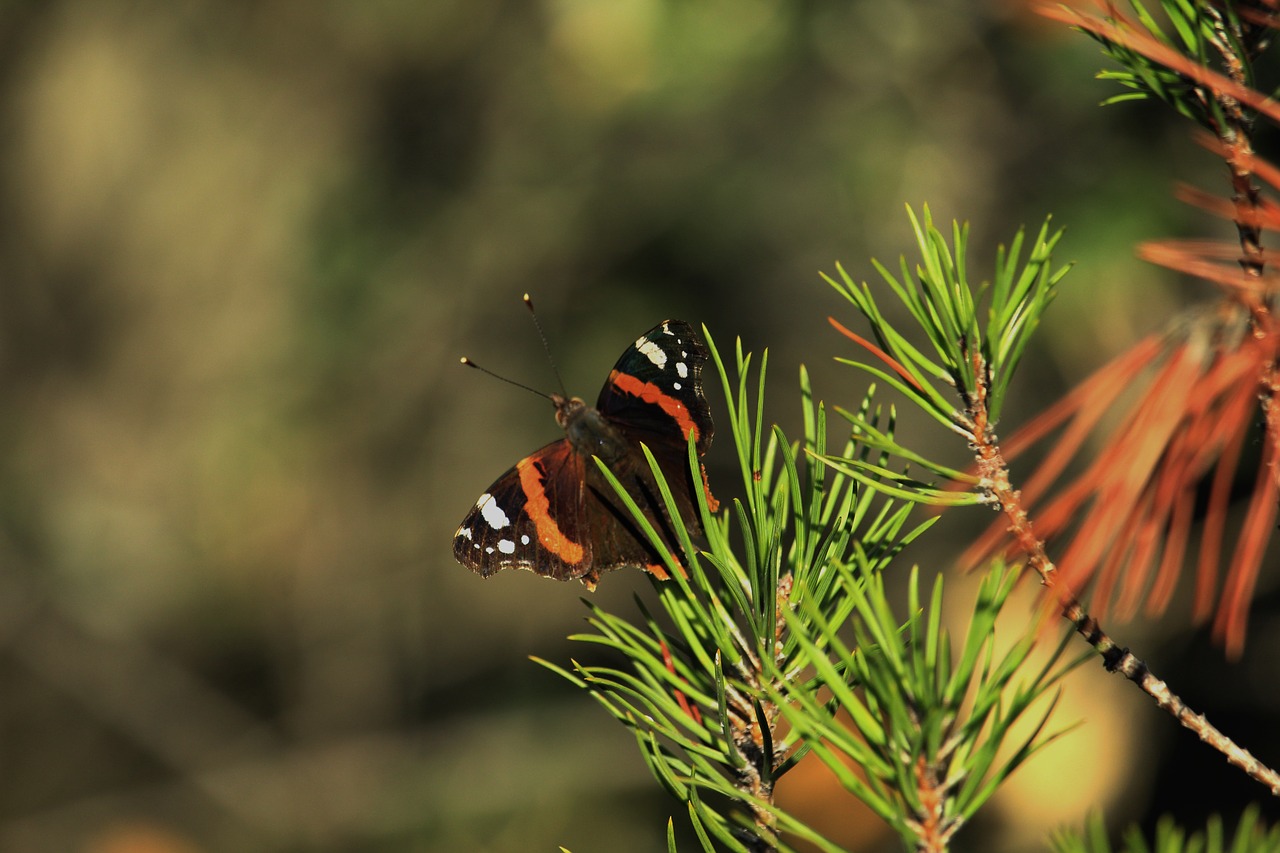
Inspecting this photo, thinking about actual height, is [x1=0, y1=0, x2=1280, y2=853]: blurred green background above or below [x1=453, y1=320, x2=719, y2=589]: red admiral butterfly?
above

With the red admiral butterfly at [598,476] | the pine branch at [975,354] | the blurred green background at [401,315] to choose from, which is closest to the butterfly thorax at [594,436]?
the red admiral butterfly at [598,476]

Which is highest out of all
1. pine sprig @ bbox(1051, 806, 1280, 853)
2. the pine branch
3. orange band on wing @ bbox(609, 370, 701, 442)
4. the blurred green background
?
the blurred green background

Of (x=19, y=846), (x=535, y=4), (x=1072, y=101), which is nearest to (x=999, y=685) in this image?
(x=1072, y=101)

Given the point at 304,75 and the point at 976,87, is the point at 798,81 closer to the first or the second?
the point at 976,87

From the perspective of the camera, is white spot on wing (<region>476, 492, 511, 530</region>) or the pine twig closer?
the pine twig

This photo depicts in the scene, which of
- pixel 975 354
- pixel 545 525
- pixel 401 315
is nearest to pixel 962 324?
pixel 975 354

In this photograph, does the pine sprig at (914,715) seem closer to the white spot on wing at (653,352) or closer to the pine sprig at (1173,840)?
the pine sprig at (1173,840)

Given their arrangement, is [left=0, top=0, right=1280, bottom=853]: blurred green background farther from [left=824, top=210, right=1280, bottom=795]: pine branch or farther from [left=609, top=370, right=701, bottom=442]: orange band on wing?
[left=824, top=210, right=1280, bottom=795]: pine branch

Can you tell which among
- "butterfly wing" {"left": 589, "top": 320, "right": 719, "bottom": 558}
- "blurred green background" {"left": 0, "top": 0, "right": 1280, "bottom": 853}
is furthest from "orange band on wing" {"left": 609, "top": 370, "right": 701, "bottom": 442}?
"blurred green background" {"left": 0, "top": 0, "right": 1280, "bottom": 853}
